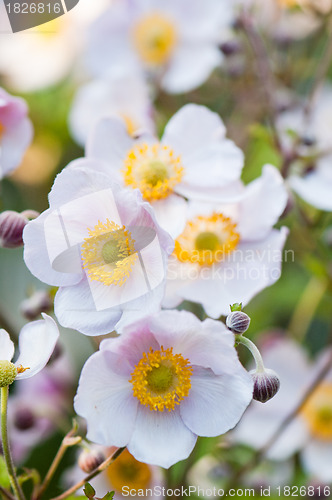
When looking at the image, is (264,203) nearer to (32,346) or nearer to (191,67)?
(32,346)

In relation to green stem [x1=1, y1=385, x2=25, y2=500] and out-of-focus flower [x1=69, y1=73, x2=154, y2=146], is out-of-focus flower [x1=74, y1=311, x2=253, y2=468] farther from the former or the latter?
out-of-focus flower [x1=69, y1=73, x2=154, y2=146]

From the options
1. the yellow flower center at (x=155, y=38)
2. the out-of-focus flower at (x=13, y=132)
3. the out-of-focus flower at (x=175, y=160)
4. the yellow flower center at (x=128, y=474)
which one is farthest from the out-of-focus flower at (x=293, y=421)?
the yellow flower center at (x=155, y=38)

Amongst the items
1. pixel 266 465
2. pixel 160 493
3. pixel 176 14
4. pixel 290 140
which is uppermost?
pixel 176 14

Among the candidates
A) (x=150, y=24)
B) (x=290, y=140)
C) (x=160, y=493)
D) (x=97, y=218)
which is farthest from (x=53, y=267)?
(x=150, y=24)

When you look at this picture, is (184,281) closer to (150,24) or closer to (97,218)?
(97,218)

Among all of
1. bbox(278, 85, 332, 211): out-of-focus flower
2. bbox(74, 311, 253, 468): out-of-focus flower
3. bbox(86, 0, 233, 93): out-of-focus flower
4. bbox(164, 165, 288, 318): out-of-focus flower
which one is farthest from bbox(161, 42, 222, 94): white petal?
bbox(74, 311, 253, 468): out-of-focus flower
